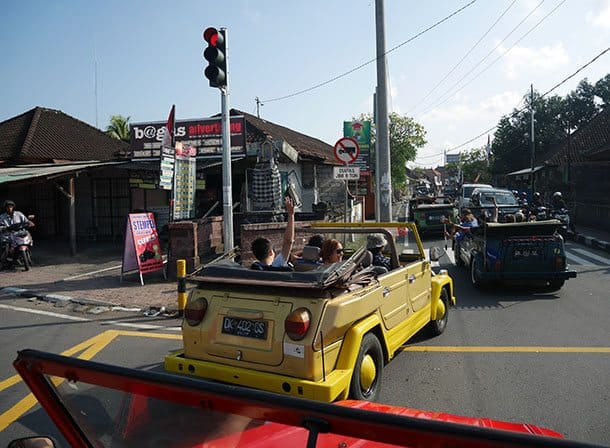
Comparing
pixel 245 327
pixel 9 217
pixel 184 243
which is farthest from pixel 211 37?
pixel 9 217

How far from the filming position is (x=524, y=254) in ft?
28.5

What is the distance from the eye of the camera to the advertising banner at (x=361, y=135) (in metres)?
25.4

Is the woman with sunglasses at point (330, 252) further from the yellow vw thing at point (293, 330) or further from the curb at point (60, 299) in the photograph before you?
the curb at point (60, 299)

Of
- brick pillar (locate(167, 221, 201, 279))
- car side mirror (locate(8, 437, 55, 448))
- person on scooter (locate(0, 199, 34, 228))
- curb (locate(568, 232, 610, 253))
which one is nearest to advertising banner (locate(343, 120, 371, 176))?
curb (locate(568, 232, 610, 253))

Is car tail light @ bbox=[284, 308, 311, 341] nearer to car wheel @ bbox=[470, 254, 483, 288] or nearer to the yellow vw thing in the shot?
the yellow vw thing

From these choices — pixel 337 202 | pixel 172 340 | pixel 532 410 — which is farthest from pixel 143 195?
pixel 532 410

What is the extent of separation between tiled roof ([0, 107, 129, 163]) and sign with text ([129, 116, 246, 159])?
2381 mm

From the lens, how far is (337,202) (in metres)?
24.6

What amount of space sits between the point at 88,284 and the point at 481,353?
808 cm

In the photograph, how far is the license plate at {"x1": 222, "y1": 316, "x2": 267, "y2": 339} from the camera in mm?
3902

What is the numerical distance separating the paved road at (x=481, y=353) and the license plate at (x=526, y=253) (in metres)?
0.72

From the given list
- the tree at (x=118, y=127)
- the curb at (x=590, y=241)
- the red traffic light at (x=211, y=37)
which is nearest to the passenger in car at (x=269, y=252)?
the red traffic light at (x=211, y=37)

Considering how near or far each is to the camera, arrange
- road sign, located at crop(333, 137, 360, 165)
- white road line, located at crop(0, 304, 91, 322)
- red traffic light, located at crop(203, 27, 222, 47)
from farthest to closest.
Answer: road sign, located at crop(333, 137, 360, 165)
red traffic light, located at crop(203, 27, 222, 47)
white road line, located at crop(0, 304, 91, 322)

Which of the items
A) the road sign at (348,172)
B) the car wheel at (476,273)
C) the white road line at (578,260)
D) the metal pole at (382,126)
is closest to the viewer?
the car wheel at (476,273)
